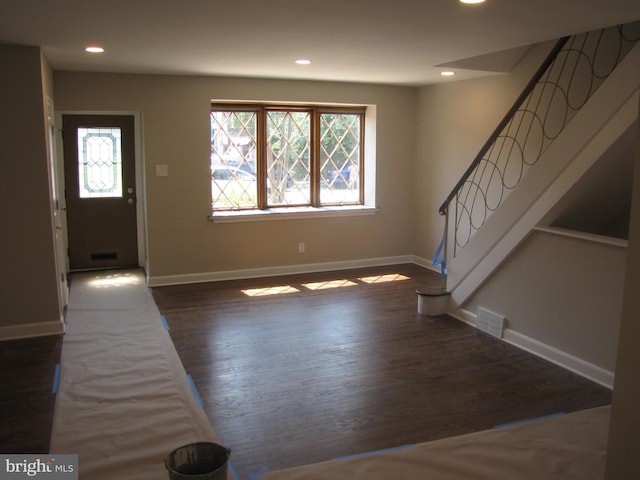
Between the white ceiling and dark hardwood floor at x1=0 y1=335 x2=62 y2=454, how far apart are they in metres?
2.33

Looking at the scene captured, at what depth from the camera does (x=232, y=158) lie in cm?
673

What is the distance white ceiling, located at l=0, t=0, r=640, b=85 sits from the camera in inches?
122

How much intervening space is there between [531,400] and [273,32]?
2.94 meters

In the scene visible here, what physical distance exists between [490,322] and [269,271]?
2951 mm

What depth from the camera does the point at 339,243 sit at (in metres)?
7.22

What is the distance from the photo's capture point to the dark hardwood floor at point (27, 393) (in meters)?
3.08

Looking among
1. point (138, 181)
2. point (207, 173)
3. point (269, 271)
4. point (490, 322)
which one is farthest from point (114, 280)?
point (490, 322)

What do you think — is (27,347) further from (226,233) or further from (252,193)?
(252,193)

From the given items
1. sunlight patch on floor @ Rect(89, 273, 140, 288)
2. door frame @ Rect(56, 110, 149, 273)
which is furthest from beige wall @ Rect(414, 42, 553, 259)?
sunlight patch on floor @ Rect(89, 273, 140, 288)

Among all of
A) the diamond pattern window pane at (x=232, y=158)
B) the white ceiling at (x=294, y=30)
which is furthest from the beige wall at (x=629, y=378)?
the diamond pattern window pane at (x=232, y=158)

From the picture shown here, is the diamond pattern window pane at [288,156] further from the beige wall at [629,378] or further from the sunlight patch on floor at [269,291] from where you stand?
the beige wall at [629,378]

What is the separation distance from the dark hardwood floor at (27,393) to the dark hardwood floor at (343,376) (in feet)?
3.01

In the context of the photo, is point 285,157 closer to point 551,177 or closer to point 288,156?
point 288,156

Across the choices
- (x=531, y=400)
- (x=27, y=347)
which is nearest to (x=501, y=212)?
(x=531, y=400)
